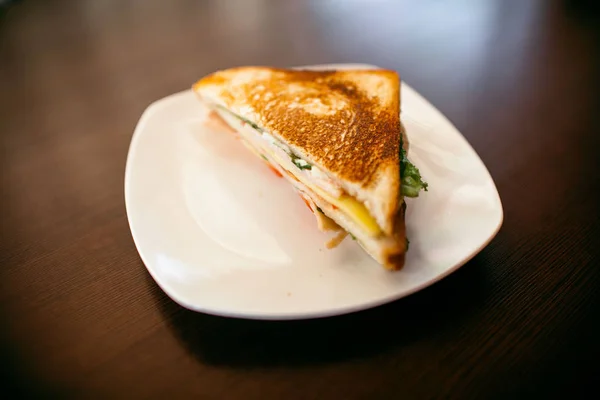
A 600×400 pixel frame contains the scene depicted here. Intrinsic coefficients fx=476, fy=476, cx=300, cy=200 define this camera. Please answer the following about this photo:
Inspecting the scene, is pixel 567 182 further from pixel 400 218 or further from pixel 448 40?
pixel 448 40

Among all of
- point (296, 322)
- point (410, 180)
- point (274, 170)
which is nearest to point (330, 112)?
point (274, 170)

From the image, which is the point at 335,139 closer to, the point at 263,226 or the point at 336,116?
the point at 336,116

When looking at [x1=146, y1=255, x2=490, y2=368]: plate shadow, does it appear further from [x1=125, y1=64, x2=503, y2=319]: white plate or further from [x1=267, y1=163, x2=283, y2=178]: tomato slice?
[x1=267, y1=163, x2=283, y2=178]: tomato slice

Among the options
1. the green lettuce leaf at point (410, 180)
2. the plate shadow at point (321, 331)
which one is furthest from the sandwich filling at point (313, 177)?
the plate shadow at point (321, 331)

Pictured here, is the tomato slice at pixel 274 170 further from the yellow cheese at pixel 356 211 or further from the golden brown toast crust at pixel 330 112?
the yellow cheese at pixel 356 211

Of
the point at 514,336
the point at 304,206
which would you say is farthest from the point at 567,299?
the point at 304,206

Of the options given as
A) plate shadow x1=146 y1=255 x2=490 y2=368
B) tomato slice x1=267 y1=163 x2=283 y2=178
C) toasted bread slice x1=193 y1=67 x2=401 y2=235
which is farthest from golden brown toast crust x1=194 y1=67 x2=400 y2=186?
plate shadow x1=146 y1=255 x2=490 y2=368
